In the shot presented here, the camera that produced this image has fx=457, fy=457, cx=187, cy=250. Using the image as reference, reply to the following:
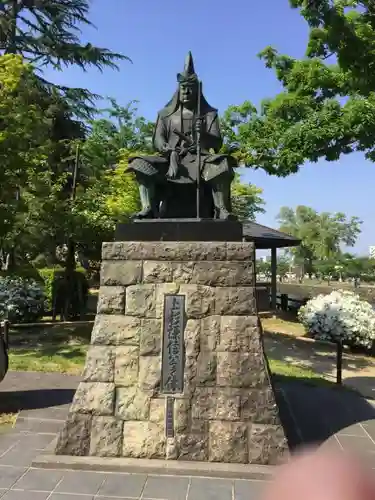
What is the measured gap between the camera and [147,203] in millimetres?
5027

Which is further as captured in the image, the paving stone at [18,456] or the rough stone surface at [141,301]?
the rough stone surface at [141,301]

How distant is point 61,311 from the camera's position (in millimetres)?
14906

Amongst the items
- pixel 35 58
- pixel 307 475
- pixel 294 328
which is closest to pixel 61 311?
pixel 294 328

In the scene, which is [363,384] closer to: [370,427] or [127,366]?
[370,427]

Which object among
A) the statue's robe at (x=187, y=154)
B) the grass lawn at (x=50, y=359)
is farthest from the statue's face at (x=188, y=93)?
the grass lawn at (x=50, y=359)

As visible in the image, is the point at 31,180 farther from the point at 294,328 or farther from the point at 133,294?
the point at 294,328

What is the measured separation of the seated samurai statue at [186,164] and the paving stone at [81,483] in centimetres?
252

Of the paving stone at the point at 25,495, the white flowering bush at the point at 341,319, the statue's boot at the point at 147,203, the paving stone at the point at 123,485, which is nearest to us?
the paving stone at the point at 25,495

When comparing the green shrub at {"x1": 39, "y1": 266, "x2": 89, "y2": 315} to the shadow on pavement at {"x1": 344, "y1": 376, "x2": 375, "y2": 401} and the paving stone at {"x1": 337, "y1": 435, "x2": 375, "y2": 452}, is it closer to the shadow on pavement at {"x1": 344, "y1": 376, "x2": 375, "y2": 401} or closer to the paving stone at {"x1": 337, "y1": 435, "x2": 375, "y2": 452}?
the shadow on pavement at {"x1": 344, "y1": 376, "x2": 375, "y2": 401}

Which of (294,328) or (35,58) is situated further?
(35,58)

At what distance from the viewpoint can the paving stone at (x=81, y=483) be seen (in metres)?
3.68

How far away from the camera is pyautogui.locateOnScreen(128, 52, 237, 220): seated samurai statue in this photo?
16.5 ft

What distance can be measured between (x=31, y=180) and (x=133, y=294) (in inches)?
297

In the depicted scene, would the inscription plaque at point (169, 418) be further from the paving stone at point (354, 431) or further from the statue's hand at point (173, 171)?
the statue's hand at point (173, 171)
